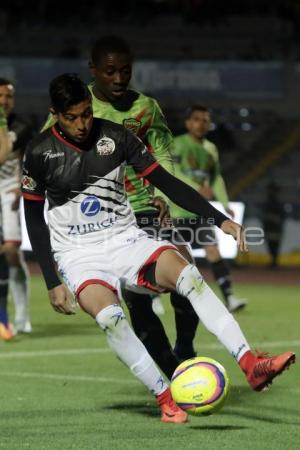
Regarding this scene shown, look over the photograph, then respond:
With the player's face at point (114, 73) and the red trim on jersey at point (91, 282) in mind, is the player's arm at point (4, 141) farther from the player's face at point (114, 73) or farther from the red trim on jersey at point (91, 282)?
the red trim on jersey at point (91, 282)

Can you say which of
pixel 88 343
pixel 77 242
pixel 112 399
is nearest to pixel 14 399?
pixel 112 399

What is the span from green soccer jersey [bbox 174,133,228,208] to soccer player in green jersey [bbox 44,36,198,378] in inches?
226

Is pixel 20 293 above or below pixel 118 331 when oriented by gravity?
below

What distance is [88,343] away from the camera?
34.2 feet

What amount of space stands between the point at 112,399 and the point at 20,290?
3888 millimetres

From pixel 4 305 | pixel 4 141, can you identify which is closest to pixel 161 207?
pixel 4 141

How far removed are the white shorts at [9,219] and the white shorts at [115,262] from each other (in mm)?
4388

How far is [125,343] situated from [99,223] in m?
0.70

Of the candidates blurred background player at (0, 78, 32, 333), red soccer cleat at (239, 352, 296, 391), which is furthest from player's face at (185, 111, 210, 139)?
red soccer cleat at (239, 352, 296, 391)

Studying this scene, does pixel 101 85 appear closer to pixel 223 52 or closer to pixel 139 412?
Result: pixel 139 412

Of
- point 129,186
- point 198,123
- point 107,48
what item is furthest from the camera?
point 198,123

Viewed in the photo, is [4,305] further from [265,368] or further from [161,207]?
[265,368]

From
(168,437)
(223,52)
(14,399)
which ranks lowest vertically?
(223,52)

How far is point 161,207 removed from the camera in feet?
23.4
